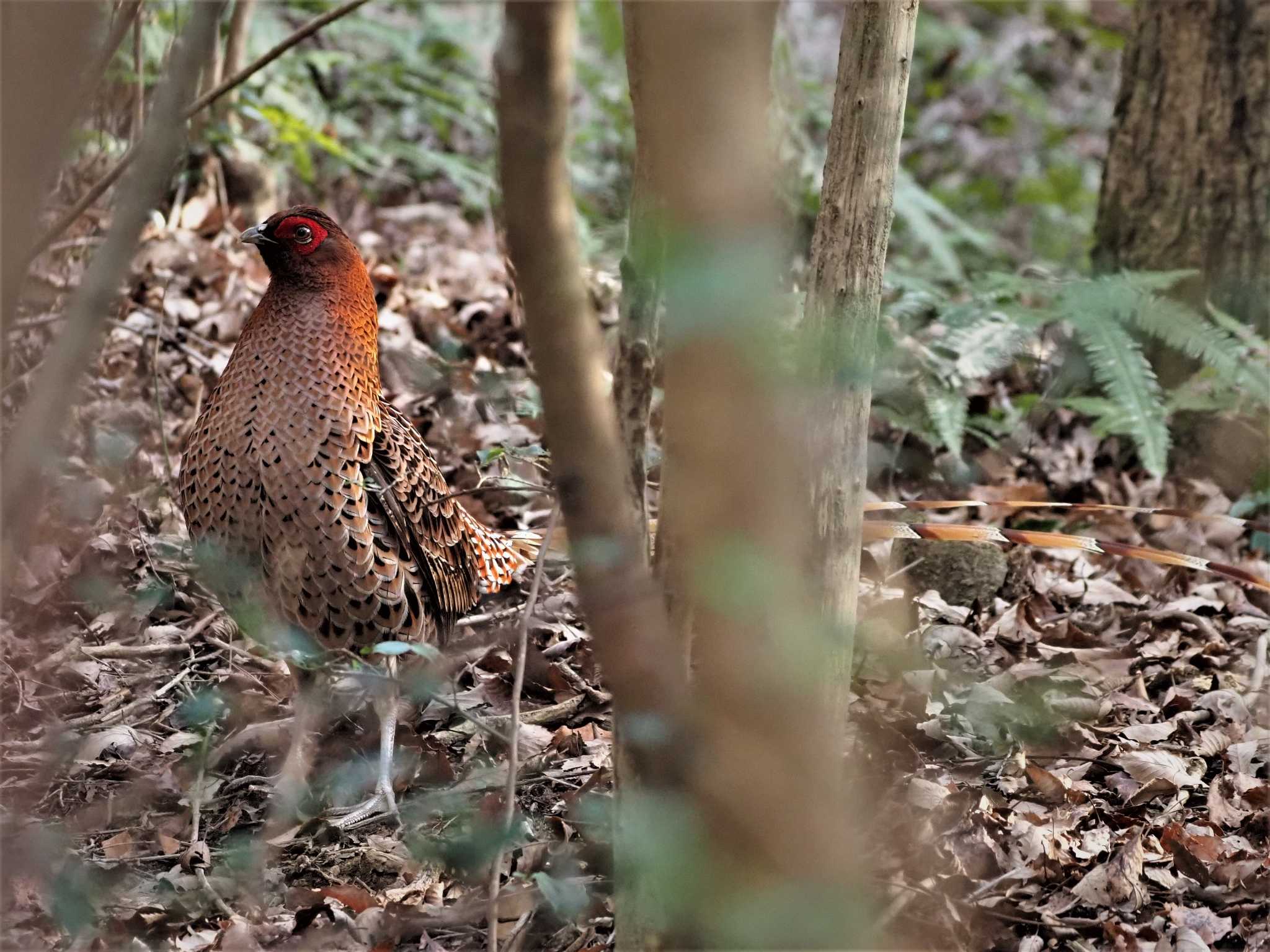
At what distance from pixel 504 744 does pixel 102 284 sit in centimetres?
187

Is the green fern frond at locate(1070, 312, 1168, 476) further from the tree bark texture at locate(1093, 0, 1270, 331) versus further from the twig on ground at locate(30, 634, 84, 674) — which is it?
the twig on ground at locate(30, 634, 84, 674)

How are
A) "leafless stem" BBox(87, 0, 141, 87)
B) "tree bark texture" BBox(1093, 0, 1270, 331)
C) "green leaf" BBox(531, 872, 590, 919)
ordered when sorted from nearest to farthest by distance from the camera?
"leafless stem" BBox(87, 0, 141, 87) < "green leaf" BBox(531, 872, 590, 919) < "tree bark texture" BBox(1093, 0, 1270, 331)

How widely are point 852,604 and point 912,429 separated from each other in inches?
113

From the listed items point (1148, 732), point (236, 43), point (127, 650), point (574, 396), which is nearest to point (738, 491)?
point (574, 396)

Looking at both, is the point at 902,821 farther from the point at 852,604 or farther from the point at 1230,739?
the point at 1230,739

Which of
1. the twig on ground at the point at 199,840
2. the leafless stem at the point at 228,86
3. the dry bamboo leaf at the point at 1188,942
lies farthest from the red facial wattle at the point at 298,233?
the dry bamboo leaf at the point at 1188,942

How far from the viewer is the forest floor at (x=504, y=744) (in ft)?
9.35

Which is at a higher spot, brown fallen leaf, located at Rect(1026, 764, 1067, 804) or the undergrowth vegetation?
the undergrowth vegetation

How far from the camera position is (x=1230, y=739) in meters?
3.76

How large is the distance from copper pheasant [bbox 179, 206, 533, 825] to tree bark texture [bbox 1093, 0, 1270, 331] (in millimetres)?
3946

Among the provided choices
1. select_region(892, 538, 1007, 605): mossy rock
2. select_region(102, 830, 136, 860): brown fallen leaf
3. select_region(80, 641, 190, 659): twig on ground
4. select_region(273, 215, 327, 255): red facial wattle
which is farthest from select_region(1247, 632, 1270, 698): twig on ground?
select_region(80, 641, 190, 659): twig on ground

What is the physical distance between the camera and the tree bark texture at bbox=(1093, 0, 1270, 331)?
18.7ft

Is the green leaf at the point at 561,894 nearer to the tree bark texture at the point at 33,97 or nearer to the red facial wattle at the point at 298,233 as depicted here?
the tree bark texture at the point at 33,97

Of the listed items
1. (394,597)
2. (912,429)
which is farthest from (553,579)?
→ (912,429)
